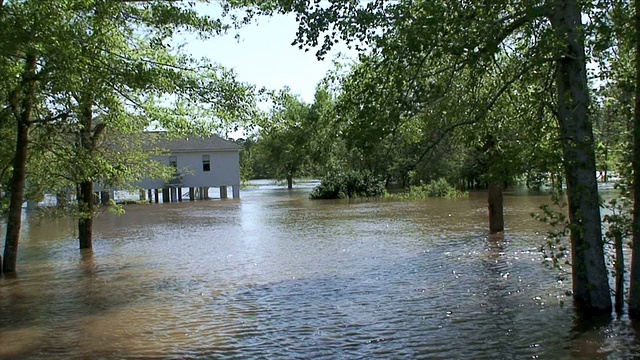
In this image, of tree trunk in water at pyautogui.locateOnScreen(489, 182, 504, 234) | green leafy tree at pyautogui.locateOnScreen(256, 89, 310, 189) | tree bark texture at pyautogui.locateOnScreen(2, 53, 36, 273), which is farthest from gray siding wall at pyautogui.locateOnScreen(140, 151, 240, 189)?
tree bark texture at pyautogui.locateOnScreen(2, 53, 36, 273)

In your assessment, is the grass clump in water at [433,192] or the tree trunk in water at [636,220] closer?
the tree trunk in water at [636,220]

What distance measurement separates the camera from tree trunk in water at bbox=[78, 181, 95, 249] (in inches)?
615

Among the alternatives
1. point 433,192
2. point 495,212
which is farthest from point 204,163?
point 495,212

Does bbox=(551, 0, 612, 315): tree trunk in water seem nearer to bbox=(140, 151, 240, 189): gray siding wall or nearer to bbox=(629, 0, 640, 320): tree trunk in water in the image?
bbox=(629, 0, 640, 320): tree trunk in water

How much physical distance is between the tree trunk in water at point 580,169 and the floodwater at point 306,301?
1.74 ft

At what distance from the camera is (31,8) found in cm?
877

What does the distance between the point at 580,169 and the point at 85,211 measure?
12065mm

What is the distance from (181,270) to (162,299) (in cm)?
340

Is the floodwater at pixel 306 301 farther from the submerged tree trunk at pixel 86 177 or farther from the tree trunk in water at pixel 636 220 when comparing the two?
the submerged tree trunk at pixel 86 177

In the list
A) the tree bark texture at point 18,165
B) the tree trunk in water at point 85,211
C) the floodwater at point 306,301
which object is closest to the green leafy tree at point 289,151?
the tree trunk in water at point 85,211

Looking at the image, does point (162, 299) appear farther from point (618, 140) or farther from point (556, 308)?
point (618, 140)

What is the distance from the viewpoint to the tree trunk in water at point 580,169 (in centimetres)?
751

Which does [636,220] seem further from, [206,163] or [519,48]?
[206,163]

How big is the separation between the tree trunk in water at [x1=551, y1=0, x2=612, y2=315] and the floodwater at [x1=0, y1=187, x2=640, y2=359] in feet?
1.74
